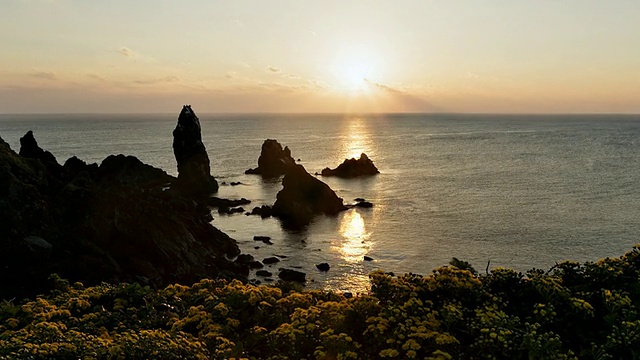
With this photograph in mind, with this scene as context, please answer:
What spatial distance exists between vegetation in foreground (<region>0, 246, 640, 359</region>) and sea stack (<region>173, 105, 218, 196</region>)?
2994 inches

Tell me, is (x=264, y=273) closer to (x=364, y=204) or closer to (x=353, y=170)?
(x=364, y=204)

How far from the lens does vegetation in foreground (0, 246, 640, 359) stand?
35.2 feet

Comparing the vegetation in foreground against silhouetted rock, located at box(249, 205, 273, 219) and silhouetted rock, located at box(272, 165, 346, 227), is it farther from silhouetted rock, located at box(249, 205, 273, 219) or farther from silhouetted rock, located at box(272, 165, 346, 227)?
silhouetted rock, located at box(249, 205, 273, 219)

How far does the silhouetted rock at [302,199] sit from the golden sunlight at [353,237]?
3.59 metres

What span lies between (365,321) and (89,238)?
32.2 m

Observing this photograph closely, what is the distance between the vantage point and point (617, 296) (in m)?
12.4

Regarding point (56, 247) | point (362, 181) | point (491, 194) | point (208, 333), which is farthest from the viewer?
point (362, 181)

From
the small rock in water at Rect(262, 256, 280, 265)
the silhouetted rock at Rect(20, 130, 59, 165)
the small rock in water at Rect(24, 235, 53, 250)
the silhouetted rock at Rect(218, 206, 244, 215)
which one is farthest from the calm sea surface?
the silhouetted rock at Rect(20, 130, 59, 165)

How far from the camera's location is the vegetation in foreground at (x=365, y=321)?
10719mm

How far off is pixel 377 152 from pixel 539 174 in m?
75.3

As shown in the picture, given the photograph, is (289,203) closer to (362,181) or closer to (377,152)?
(362,181)

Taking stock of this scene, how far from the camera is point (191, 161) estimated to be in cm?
9306

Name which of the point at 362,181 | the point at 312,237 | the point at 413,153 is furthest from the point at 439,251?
the point at 413,153

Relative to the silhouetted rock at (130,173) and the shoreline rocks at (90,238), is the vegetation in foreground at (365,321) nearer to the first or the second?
the shoreline rocks at (90,238)
